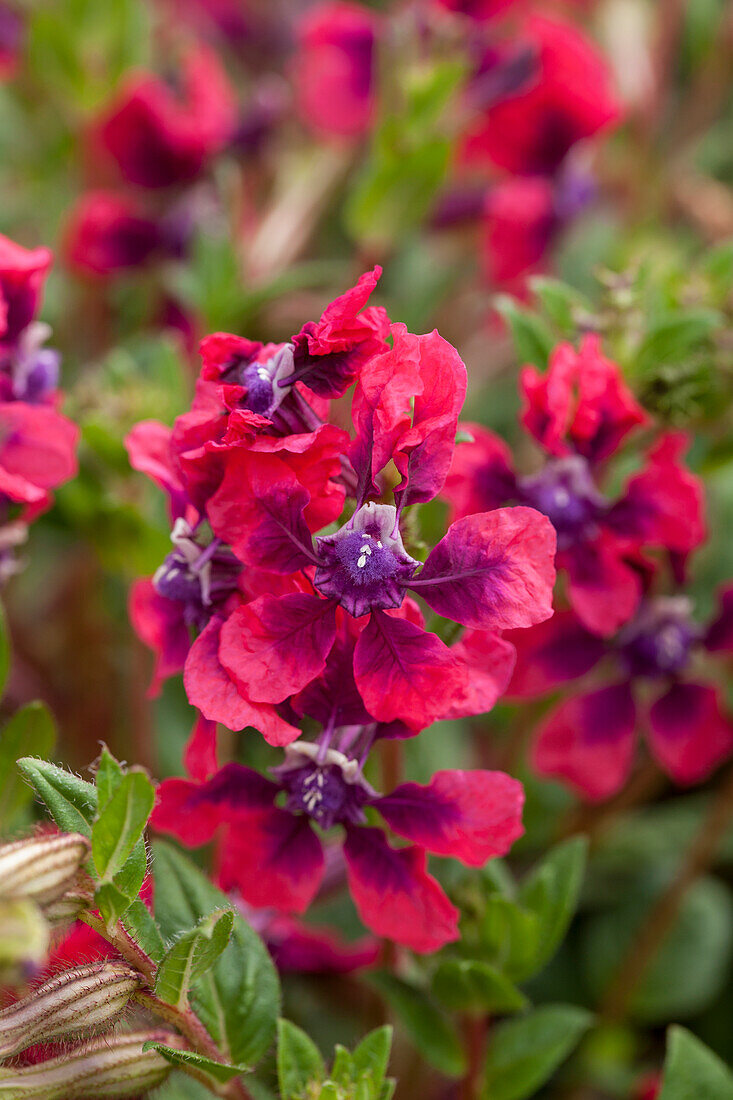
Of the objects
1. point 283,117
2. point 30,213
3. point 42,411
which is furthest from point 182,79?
point 42,411

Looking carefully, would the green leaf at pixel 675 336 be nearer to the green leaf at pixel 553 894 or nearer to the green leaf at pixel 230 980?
the green leaf at pixel 553 894

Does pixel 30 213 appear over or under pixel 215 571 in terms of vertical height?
under

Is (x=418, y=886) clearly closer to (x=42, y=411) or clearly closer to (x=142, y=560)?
(x=42, y=411)

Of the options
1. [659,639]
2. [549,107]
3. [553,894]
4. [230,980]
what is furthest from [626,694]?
[549,107]

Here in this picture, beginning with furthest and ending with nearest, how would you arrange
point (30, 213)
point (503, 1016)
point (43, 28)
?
point (30, 213) → point (43, 28) → point (503, 1016)

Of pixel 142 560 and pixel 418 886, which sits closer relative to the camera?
pixel 418 886

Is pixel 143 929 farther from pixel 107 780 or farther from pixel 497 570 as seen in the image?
pixel 497 570

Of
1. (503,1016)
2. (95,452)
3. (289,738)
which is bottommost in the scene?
(503,1016)
